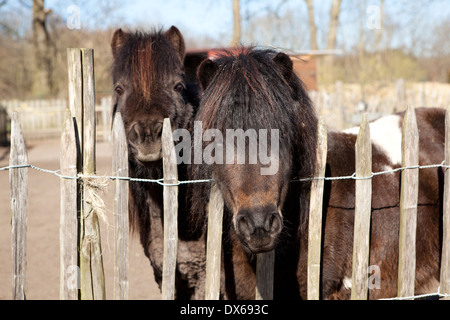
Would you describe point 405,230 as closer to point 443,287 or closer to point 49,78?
point 443,287

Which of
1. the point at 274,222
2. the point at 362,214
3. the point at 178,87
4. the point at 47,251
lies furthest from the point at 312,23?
the point at 274,222

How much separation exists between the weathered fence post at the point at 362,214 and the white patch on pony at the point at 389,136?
566 millimetres

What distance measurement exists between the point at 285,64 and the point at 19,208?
1.75m

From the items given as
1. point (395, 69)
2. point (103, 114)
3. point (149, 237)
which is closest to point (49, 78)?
point (103, 114)

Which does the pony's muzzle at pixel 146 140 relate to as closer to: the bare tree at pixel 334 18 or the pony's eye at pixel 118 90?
the pony's eye at pixel 118 90

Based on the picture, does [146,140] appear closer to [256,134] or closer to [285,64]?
[256,134]

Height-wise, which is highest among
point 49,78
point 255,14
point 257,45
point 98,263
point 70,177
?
point 255,14

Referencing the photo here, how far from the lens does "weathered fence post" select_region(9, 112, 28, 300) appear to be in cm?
224

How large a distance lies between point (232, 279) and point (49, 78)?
23.0 m

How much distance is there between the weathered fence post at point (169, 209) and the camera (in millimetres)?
2369

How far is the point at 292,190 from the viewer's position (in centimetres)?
258

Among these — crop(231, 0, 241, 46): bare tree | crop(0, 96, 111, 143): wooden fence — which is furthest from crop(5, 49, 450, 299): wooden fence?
crop(0, 96, 111, 143): wooden fence

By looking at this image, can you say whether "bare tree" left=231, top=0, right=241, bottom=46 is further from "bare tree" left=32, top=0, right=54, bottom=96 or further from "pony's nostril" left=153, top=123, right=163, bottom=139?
"pony's nostril" left=153, top=123, right=163, bottom=139

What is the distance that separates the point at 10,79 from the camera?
23.8 meters
